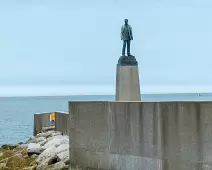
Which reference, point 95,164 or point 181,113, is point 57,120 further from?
point 181,113

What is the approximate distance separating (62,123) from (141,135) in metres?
8.06

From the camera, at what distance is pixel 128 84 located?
11.2m

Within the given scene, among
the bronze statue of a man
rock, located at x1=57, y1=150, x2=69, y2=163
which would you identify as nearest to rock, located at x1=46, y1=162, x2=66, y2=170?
rock, located at x1=57, y1=150, x2=69, y2=163

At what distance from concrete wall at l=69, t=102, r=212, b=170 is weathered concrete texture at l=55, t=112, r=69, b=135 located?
5.72m

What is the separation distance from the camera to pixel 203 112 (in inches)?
284

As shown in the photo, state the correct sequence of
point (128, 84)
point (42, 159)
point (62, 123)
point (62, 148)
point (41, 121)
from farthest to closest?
point (41, 121) → point (62, 123) → point (128, 84) → point (42, 159) → point (62, 148)

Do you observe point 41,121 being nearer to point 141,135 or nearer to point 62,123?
point 62,123

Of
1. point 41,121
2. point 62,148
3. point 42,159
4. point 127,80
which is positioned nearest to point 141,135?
point 127,80

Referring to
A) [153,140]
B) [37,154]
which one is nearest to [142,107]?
[153,140]

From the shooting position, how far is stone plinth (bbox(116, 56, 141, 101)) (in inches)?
440

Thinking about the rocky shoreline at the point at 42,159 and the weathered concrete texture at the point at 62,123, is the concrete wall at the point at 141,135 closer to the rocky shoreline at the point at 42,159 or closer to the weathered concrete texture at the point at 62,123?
the rocky shoreline at the point at 42,159

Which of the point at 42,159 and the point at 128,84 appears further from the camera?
the point at 128,84

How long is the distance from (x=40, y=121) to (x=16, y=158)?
715 cm

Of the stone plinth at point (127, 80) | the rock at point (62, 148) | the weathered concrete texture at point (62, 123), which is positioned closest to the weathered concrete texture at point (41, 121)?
the weathered concrete texture at point (62, 123)
